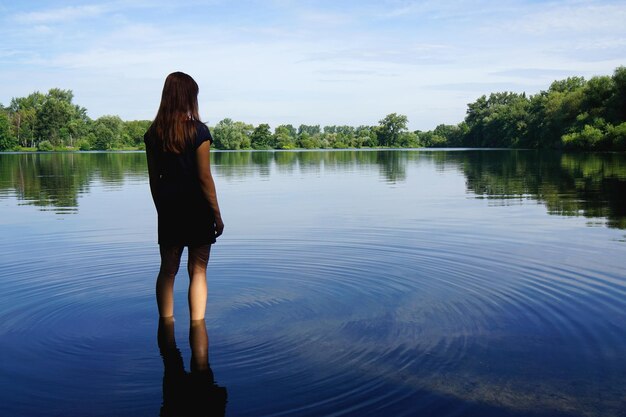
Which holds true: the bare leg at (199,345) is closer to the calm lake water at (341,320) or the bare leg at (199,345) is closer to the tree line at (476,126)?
the calm lake water at (341,320)

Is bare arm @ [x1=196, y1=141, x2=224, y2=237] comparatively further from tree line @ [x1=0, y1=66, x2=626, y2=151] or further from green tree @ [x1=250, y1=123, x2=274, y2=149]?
green tree @ [x1=250, y1=123, x2=274, y2=149]

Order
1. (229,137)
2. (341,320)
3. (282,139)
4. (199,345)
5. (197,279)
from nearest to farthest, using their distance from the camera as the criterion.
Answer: (199,345) < (197,279) < (341,320) < (229,137) < (282,139)

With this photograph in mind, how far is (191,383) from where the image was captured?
510cm

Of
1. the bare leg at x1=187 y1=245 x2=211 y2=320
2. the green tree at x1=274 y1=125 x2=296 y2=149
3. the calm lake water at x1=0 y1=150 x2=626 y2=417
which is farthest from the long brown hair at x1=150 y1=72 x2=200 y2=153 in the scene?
the green tree at x1=274 y1=125 x2=296 y2=149

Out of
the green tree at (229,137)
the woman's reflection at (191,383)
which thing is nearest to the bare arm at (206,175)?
the woman's reflection at (191,383)

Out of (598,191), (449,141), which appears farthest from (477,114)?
(598,191)

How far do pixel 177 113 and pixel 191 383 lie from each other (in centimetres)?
282

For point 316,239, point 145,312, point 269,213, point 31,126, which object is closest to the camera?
point 145,312

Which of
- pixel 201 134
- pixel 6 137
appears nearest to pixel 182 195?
pixel 201 134

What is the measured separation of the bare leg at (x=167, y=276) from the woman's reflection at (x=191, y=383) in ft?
1.23

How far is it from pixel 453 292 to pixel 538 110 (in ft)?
422

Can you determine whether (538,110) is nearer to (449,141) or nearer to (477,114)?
(477,114)

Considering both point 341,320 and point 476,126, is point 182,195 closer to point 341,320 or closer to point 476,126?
point 341,320

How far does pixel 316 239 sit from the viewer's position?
1266 cm
